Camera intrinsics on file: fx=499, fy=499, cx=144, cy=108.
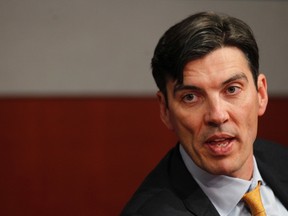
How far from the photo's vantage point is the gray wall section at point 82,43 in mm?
2312

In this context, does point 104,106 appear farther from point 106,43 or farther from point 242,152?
point 242,152

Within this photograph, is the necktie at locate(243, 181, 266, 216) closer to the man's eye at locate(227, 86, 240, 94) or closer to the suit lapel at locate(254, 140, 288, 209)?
the suit lapel at locate(254, 140, 288, 209)

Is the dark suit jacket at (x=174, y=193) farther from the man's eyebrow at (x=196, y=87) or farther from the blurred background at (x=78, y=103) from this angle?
the blurred background at (x=78, y=103)

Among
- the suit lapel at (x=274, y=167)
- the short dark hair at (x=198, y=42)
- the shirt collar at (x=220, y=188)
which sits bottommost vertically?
the suit lapel at (x=274, y=167)

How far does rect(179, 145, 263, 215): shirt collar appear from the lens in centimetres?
134

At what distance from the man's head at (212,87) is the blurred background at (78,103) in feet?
3.62

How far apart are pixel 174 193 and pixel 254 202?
223 millimetres

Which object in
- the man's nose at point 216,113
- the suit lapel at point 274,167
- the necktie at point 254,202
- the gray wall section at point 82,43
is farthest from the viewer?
the gray wall section at point 82,43

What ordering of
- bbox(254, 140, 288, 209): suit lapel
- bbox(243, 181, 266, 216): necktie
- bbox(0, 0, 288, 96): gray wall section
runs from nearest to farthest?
bbox(243, 181, 266, 216): necktie < bbox(254, 140, 288, 209): suit lapel < bbox(0, 0, 288, 96): gray wall section

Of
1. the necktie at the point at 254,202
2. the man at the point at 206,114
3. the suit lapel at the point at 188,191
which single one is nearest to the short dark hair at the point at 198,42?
the man at the point at 206,114

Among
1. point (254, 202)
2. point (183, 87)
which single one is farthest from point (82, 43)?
point (254, 202)

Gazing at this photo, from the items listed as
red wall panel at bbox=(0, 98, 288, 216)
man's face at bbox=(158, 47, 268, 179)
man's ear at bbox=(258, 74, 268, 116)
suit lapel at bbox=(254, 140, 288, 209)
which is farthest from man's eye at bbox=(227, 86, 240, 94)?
red wall panel at bbox=(0, 98, 288, 216)

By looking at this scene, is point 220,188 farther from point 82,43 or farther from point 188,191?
point 82,43

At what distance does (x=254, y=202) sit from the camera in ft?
4.42
